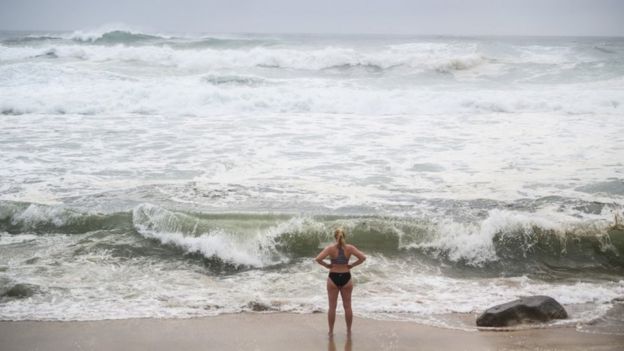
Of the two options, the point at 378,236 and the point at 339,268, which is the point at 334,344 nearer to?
the point at 339,268

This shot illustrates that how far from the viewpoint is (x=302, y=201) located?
1062 cm

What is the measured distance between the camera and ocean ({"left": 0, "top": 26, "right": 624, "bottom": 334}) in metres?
7.28

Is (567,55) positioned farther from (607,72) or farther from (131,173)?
(131,173)

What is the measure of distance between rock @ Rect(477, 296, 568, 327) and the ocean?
0.27 metres

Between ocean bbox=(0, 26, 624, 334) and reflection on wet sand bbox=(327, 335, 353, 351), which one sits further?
ocean bbox=(0, 26, 624, 334)

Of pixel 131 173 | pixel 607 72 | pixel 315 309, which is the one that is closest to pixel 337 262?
pixel 315 309

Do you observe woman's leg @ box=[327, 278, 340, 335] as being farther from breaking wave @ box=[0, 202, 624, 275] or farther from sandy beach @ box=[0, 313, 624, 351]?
breaking wave @ box=[0, 202, 624, 275]

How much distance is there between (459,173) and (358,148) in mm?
3359

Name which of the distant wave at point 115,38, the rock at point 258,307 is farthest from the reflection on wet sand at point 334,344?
the distant wave at point 115,38

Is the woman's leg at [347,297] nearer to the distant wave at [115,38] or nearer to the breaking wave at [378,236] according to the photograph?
the breaking wave at [378,236]

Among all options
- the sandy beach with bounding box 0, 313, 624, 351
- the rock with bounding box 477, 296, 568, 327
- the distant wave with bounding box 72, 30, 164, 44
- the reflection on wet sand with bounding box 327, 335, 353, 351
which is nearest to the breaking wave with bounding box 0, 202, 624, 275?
the rock with bounding box 477, 296, 568, 327

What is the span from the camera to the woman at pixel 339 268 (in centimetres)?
584

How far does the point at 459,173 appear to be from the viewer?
1241 cm

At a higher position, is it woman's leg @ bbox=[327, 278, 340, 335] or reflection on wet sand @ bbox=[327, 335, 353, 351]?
woman's leg @ bbox=[327, 278, 340, 335]
